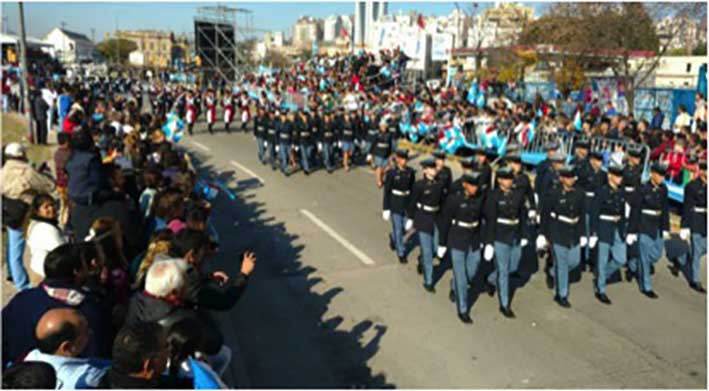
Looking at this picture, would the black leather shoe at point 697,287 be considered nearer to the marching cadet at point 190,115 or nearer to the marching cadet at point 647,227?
the marching cadet at point 647,227

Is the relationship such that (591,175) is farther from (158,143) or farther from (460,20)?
(460,20)

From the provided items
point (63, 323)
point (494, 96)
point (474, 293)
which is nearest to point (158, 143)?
point (474, 293)

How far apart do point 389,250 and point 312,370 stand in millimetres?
3887

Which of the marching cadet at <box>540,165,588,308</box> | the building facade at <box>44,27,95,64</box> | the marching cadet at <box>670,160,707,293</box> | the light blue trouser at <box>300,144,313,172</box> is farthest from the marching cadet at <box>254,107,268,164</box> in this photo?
the building facade at <box>44,27,95,64</box>

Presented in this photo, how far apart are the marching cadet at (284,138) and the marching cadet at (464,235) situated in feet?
28.3

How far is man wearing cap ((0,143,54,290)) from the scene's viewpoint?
675 centimetres

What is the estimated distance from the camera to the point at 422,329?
6.65m

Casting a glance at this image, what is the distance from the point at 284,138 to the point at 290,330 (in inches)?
366

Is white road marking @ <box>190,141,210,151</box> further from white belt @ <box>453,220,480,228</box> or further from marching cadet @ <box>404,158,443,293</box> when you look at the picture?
white belt @ <box>453,220,480,228</box>

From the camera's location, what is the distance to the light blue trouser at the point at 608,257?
7.66 metres

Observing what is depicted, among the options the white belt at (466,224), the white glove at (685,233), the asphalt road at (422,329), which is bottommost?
the asphalt road at (422,329)

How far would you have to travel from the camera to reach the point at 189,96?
25078mm

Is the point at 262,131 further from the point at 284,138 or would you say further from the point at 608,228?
the point at 608,228

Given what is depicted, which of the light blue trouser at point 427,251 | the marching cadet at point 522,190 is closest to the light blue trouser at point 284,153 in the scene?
→ the marching cadet at point 522,190
